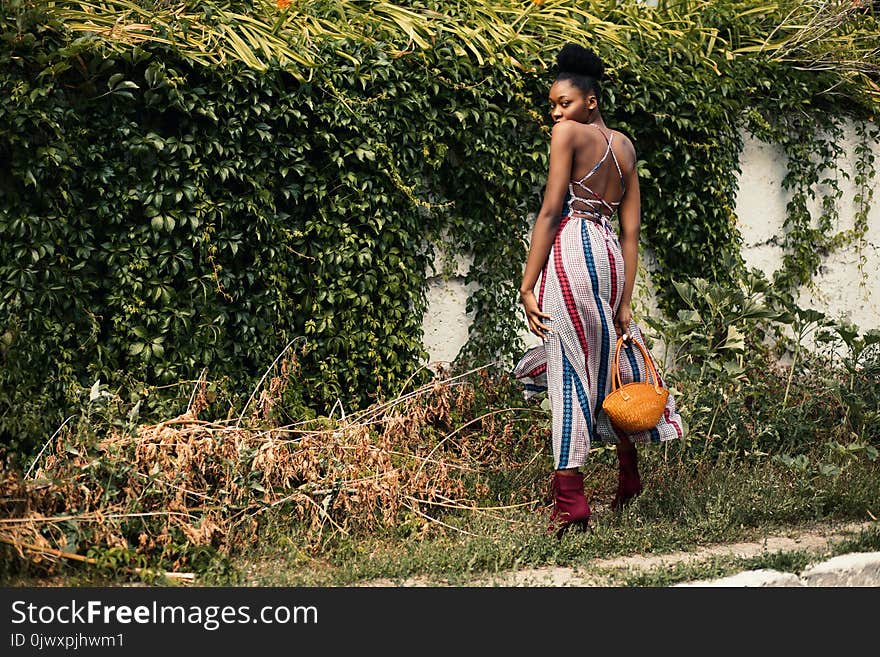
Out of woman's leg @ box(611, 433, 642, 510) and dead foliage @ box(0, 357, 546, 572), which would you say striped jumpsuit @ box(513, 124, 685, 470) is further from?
dead foliage @ box(0, 357, 546, 572)

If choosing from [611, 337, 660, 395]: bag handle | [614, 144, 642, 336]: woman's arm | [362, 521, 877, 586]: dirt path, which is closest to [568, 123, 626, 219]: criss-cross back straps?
[614, 144, 642, 336]: woman's arm

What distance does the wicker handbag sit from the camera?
439 centimetres

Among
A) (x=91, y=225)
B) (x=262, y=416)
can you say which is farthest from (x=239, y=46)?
(x=262, y=416)

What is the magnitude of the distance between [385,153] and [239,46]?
35.0 inches

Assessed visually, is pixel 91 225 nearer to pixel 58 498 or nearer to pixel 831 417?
pixel 58 498

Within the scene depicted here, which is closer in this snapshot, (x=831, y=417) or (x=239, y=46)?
(x=239, y=46)

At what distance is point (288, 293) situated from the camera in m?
5.29

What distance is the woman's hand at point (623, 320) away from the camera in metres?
4.67

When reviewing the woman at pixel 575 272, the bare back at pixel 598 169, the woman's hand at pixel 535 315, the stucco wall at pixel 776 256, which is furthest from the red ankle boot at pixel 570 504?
the stucco wall at pixel 776 256

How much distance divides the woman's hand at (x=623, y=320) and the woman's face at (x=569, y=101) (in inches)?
33.7

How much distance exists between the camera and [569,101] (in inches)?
177

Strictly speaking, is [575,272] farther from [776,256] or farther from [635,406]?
[776,256]

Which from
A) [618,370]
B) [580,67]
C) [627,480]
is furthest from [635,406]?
[580,67]

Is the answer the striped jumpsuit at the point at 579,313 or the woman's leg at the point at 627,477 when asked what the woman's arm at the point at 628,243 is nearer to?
the striped jumpsuit at the point at 579,313
